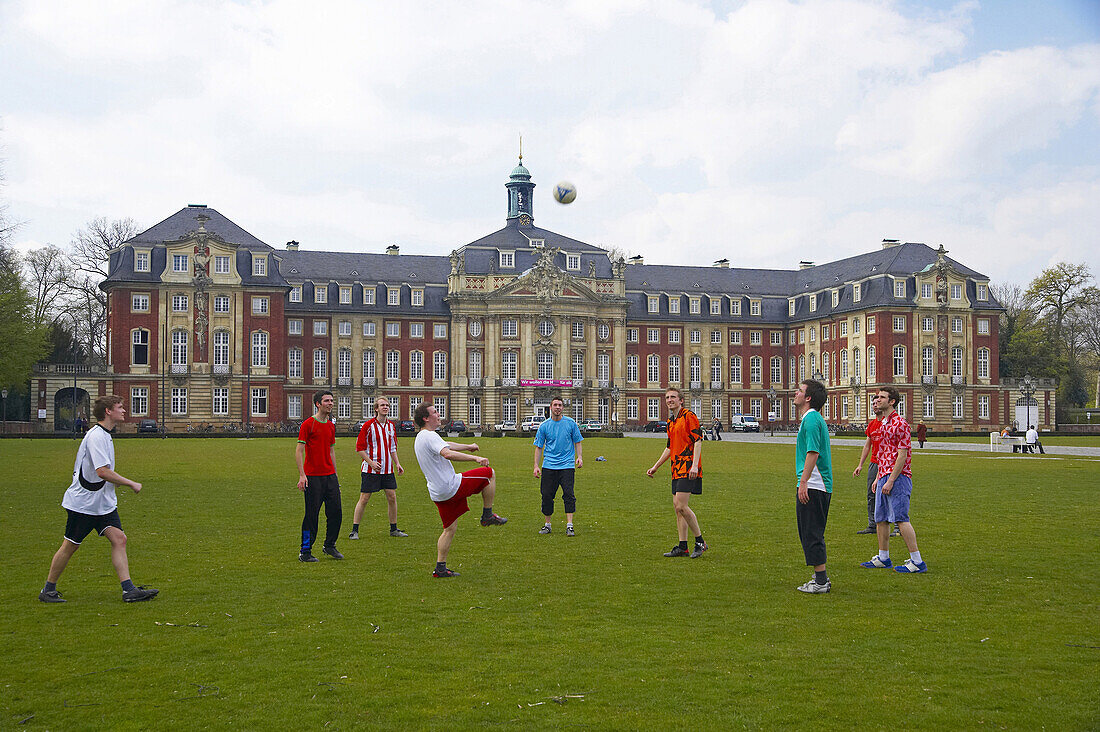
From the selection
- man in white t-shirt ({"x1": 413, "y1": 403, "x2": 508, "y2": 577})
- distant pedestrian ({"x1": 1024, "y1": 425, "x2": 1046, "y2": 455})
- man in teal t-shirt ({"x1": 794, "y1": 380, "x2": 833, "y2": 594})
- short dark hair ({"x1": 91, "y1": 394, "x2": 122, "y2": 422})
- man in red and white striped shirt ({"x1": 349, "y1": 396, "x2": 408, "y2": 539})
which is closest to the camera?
short dark hair ({"x1": 91, "y1": 394, "x2": 122, "y2": 422})

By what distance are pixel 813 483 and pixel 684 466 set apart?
2499 millimetres

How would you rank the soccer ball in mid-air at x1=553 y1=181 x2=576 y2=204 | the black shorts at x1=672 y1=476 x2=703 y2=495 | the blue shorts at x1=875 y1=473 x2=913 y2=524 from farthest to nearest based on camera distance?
the soccer ball in mid-air at x1=553 y1=181 x2=576 y2=204 < the black shorts at x1=672 y1=476 x2=703 y2=495 < the blue shorts at x1=875 y1=473 x2=913 y2=524

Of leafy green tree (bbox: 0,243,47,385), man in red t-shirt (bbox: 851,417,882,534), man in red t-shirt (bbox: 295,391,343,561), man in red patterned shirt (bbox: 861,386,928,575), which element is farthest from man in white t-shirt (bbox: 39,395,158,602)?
leafy green tree (bbox: 0,243,47,385)

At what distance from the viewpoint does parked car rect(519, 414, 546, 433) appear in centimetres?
8091

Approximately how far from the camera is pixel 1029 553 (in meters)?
13.5

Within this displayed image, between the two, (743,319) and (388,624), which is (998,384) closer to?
(743,319)

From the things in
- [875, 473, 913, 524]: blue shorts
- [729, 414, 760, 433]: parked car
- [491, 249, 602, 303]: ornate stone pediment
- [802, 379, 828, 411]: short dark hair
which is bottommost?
[729, 414, 760, 433]: parked car

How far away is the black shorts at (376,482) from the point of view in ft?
50.0

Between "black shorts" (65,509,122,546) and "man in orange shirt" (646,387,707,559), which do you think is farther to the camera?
"man in orange shirt" (646,387,707,559)

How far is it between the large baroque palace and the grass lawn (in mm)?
63492

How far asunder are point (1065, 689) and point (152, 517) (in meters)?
14.6

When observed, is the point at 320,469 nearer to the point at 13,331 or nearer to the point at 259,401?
the point at 13,331

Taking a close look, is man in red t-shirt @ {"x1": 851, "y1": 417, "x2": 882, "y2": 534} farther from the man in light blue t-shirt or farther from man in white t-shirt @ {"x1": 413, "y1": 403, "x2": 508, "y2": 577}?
man in white t-shirt @ {"x1": 413, "y1": 403, "x2": 508, "y2": 577}

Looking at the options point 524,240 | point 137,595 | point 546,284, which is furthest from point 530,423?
point 137,595
